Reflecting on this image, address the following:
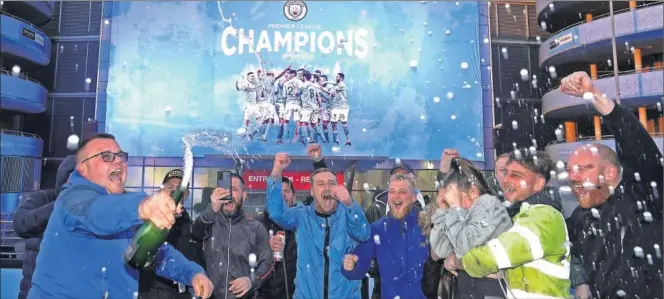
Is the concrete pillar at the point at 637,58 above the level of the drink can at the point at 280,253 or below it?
above

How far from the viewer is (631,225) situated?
269cm

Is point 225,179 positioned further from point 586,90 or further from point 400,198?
point 586,90

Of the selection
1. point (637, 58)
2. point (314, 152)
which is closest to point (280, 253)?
point (314, 152)

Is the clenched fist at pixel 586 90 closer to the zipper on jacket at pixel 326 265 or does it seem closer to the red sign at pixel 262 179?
the zipper on jacket at pixel 326 265

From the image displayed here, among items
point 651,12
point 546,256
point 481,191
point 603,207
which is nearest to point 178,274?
point 481,191

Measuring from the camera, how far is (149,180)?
56.0 ft

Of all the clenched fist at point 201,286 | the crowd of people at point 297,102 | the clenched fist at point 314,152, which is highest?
the crowd of people at point 297,102

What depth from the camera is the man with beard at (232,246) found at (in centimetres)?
403

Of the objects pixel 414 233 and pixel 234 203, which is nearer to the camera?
pixel 414 233

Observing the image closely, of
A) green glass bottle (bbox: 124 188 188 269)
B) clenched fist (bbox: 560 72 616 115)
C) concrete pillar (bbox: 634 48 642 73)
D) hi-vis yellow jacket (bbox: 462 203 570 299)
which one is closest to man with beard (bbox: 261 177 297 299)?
green glass bottle (bbox: 124 188 188 269)

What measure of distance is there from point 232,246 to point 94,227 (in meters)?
2.25

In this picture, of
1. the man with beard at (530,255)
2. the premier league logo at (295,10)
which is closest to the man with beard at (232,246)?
the man with beard at (530,255)

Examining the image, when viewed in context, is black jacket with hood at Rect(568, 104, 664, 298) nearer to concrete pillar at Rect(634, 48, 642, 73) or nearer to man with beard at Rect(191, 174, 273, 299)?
man with beard at Rect(191, 174, 273, 299)

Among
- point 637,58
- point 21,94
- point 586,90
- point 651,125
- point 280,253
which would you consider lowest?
point 280,253
